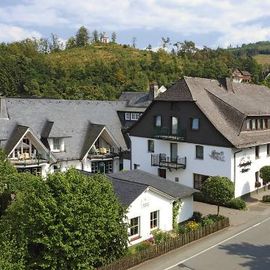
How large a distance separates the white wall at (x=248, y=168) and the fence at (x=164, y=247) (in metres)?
8.46

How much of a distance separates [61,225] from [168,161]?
22049 millimetres

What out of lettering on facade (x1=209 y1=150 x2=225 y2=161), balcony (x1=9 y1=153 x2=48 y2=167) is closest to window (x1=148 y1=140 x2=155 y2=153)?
lettering on facade (x1=209 y1=150 x2=225 y2=161)

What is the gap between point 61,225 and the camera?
19.3 meters

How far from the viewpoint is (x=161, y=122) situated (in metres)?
41.3

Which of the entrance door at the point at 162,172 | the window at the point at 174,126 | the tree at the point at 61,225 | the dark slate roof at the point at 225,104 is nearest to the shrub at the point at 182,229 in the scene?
the tree at the point at 61,225

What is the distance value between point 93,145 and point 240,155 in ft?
50.1

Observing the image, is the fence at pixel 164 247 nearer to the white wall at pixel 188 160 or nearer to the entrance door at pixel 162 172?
the white wall at pixel 188 160

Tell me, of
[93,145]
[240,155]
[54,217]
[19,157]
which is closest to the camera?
[54,217]

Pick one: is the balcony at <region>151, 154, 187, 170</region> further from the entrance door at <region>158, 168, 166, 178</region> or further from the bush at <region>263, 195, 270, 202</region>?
the bush at <region>263, 195, 270, 202</region>

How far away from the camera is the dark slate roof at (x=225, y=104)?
37031 millimetres

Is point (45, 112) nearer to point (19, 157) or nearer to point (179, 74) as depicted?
point (19, 157)

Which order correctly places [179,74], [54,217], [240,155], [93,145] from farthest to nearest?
[179,74] < [93,145] < [240,155] < [54,217]

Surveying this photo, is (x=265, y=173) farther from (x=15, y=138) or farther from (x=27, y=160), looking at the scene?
(x=15, y=138)

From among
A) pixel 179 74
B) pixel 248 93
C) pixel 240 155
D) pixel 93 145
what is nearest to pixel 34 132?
pixel 93 145
